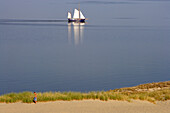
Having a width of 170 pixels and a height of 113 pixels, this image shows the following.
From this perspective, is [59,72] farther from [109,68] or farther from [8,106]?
[8,106]

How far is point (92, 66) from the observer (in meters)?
32.0

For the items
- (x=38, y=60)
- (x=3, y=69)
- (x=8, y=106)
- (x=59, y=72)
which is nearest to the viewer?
(x=8, y=106)

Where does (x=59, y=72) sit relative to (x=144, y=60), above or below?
below

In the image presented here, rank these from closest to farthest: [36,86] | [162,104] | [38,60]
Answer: [162,104], [36,86], [38,60]

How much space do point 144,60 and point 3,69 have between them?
1737 cm

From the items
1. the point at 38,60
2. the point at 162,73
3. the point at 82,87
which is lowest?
the point at 82,87

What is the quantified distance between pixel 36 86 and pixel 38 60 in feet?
44.5

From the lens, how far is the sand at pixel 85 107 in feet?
34.8

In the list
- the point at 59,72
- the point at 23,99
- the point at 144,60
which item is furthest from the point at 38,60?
the point at 23,99

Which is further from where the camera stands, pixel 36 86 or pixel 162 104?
pixel 36 86

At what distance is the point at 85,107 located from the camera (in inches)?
440

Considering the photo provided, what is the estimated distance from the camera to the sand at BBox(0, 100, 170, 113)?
10594 millimetres

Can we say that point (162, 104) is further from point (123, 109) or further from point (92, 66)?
point (92, 66)

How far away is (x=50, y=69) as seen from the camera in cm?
2934
